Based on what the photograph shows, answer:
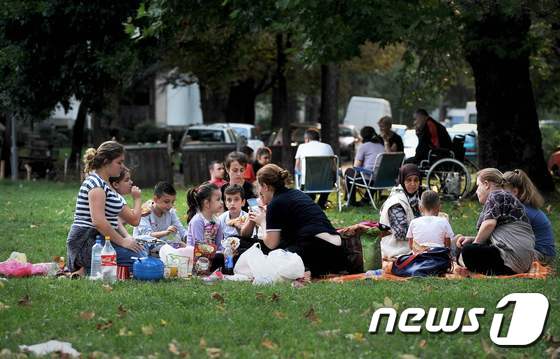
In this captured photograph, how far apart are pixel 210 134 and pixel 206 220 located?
26.5m

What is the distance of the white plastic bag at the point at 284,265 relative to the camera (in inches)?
415

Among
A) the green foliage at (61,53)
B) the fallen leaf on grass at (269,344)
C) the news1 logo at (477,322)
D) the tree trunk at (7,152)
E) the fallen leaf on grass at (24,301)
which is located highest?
the green foliage at (61,53)

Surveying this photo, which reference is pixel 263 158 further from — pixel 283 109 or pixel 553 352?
pixel 283 109

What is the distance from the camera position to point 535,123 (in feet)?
72.8

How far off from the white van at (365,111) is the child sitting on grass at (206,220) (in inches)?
1505

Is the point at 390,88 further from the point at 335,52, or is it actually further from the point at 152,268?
the point at 152,268

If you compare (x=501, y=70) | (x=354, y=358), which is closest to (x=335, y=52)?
(x=501, y=70)

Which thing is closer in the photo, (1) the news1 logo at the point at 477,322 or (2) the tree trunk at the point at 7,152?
(1) the news1 logo at the point at 477,322

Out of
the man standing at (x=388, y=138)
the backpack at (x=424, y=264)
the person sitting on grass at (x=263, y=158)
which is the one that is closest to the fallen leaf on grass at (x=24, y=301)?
the backpack at (x=424, y=264)

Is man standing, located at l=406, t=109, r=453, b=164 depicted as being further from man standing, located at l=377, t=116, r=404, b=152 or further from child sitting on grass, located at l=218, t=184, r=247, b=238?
child sitting on grass, located at l=218, t=184, r=247, b=238

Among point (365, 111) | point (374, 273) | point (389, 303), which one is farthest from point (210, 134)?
point (389, 303)

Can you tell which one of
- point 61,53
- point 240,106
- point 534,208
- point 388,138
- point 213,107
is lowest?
point 534,208

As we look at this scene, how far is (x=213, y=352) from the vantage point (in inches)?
284

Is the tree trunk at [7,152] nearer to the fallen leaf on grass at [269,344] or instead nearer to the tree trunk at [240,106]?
the tree trunk at [240,106]
